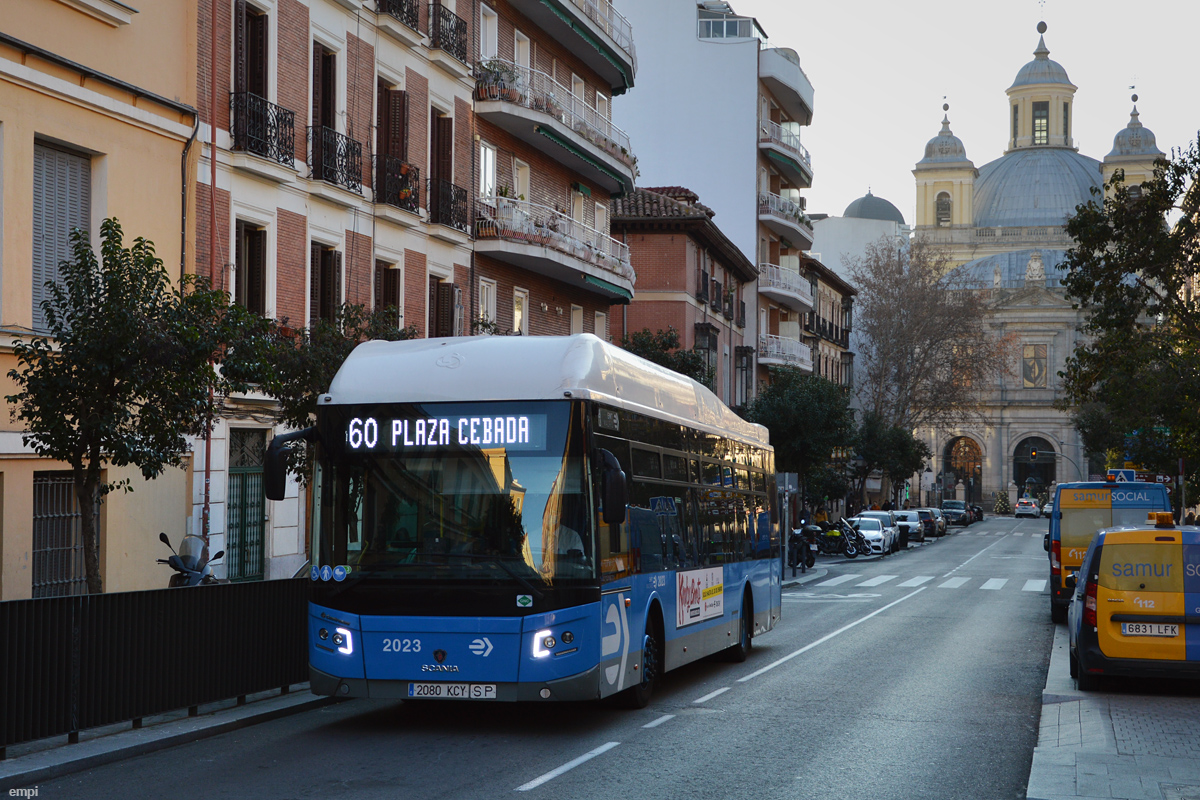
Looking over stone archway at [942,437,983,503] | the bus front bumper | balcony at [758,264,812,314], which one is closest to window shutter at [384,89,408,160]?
the bus front bumper

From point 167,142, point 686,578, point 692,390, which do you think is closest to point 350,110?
point 167,142

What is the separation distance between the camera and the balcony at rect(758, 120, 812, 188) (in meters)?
53.5

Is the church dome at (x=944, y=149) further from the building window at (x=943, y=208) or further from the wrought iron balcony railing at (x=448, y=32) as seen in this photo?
the wrought iron balcony railing at (x=448, y=32)

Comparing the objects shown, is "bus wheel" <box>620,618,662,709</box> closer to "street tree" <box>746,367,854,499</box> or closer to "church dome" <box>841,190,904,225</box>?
"street tree" <box>746,367,854,499</box>

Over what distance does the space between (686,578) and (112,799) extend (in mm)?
6653

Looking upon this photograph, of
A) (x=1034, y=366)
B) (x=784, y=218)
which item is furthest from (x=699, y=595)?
(x=1034, y=366)

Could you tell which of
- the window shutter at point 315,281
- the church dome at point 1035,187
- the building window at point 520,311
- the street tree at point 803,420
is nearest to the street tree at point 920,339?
the street tree at point 803,420

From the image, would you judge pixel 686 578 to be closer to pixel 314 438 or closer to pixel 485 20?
pixel 314 438

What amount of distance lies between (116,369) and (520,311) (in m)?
20.0

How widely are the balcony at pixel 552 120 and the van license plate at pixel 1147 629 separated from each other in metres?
18.5

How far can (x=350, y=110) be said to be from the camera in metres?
22.9

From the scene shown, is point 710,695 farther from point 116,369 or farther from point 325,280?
point 325,280

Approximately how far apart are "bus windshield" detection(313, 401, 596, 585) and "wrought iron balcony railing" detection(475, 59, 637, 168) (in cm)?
1838

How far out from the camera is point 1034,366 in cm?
12231
